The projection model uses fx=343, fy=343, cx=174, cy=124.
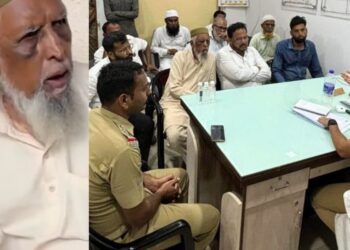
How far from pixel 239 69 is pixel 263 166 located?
1340 mm

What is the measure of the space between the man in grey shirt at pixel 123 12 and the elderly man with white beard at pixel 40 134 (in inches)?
138

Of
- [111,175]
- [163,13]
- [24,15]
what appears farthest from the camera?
[163,13]

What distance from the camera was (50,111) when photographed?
27.7 inches

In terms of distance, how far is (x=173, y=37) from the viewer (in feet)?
13.3

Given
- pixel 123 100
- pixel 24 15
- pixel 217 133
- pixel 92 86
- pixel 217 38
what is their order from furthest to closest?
pixel 217 38 < pixel 92 86 < pixel 217 133 < pixel 123 100 < pixel 24 15

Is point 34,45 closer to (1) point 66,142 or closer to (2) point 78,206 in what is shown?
(1) point 66,142

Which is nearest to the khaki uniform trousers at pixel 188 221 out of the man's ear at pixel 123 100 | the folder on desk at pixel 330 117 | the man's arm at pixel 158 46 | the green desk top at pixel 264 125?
the green desk top at pixel 264 125

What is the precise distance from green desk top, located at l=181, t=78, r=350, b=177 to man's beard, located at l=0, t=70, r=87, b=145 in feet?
2.48

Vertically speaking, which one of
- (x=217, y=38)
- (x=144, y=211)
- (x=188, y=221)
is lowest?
(x=188, y=221)

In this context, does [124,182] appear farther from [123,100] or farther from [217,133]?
[217,133]

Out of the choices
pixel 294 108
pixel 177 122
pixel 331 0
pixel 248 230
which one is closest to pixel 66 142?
pixel 248 230

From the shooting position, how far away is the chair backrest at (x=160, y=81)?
8.18ft

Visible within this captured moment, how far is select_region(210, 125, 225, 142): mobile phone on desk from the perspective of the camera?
1535mm

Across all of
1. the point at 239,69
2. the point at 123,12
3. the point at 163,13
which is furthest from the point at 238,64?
the point at 163,13
